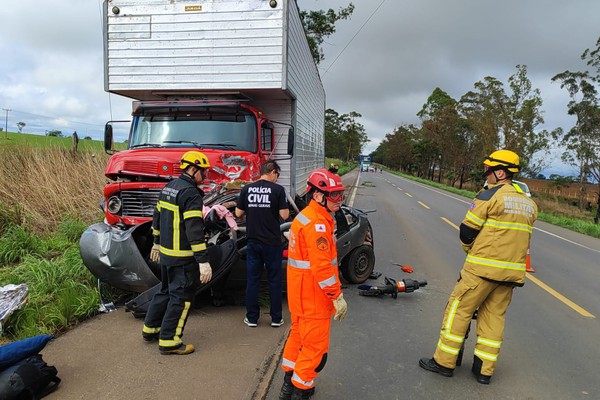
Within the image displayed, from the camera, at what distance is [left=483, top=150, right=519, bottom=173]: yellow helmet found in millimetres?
3145

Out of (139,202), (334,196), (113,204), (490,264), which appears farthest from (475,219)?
(113,204)

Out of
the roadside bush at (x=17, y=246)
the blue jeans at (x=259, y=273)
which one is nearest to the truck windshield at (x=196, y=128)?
the blue jeans at (x=259, y=273)

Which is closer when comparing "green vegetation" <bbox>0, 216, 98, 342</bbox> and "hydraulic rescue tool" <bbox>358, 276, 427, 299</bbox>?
"green vegetation" <bbox>0, 216, 98, 342</bbox>

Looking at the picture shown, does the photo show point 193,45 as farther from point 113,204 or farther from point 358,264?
point 358,264

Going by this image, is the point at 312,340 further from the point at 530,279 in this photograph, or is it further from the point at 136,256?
the point at 530,279

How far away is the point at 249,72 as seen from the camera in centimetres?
623

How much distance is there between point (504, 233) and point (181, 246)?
2772 mm

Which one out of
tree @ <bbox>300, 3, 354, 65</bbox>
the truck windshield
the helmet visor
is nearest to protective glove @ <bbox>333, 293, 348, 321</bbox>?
the helmet visor

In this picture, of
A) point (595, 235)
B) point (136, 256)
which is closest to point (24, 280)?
point (136, 256)

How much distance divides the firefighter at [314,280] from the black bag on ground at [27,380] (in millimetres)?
1806

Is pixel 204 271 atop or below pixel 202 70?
below

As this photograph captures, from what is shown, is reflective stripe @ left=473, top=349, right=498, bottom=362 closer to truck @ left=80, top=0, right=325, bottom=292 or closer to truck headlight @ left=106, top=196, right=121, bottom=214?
truck @ left=80, top=0, right=325, bottom=292

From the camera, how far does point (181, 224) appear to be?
3439 millimetres

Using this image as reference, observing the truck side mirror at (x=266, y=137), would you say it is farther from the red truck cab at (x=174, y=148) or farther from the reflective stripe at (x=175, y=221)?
the reflective stripe at (x=175, y=221)
